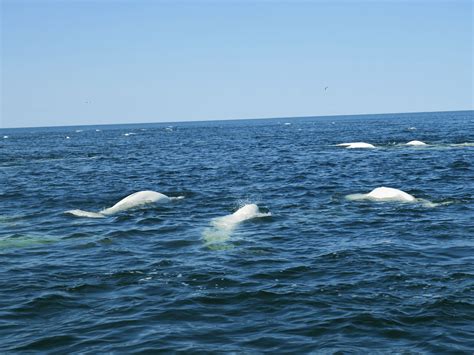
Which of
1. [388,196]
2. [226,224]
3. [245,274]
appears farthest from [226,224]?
[388,196]

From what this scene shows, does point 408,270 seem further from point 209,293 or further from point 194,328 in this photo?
point 194,328

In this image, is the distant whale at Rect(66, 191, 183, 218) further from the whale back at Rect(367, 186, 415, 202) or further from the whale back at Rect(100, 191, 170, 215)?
the whale back at Rect(367, 186, 415, 202)

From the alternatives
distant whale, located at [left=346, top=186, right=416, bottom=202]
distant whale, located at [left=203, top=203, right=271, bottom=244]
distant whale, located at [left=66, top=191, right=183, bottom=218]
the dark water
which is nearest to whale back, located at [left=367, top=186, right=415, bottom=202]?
distant whale, located at [left=346, top=186, right=416, bottom=202]

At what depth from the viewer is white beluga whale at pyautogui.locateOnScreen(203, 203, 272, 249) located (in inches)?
755

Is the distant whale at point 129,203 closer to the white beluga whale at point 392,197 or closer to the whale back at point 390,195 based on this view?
the white beluga whale at point 392,197

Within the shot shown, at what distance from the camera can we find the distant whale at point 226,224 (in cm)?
1927

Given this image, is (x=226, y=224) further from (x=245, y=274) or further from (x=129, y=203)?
(x=129, y=203)

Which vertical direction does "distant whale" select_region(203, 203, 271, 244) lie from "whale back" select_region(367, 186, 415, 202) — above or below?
below

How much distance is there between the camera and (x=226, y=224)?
21.3 meters

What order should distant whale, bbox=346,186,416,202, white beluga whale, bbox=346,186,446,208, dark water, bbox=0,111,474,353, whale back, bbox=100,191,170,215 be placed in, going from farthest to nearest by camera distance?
1. distant whale, bbox=346,186,416,202
2. whale back, bbox=100,191,170,215
3. white beluga whale, bbox=346,186,446,208
4. dark water, bbox=0,111,474,353

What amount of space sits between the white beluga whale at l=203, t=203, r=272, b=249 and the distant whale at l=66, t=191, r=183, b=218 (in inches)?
226

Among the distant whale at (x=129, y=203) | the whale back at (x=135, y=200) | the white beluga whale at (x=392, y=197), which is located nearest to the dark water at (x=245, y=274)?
the white beluga whale at (x=392, y=197)

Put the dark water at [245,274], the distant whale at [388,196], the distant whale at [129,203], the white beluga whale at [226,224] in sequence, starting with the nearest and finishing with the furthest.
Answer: the dark water at [245,274] < the white beluga whale at [226,224] < the distant whale at [129,203] < the distant whale at [388,196]

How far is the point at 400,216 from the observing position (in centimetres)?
2220
